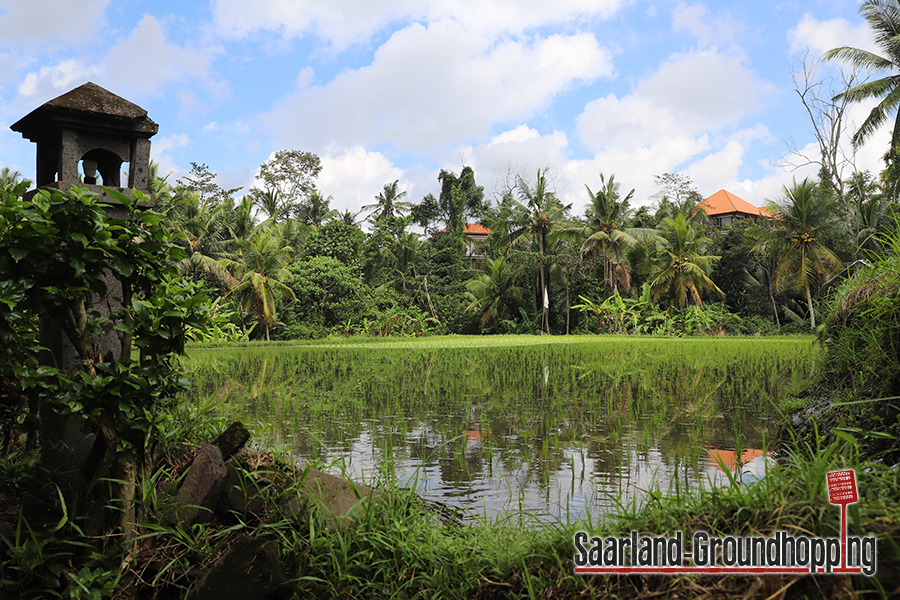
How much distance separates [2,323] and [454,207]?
3151cm

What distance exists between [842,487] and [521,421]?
3686 millimetres

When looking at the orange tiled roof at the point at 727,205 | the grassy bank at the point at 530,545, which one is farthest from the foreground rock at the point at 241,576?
the orange tiled roof at the point at 727,205

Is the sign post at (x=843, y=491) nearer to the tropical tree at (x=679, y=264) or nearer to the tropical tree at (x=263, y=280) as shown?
the tropical tree at (x=263, y=280)

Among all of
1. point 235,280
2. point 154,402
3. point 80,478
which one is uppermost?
point 235,280

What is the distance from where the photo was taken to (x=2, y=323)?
220 cm

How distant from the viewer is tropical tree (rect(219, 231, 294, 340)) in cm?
2009

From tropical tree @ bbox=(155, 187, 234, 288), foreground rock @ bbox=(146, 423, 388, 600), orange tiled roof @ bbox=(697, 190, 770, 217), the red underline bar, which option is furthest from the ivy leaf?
orange tiled roof @ bbox=(697, 190, 770, 217)

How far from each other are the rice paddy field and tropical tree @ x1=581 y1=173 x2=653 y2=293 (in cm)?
1426

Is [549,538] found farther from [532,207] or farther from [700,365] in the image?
[532,207]

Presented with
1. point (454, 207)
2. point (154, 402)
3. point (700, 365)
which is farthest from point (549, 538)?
point (454, 207)

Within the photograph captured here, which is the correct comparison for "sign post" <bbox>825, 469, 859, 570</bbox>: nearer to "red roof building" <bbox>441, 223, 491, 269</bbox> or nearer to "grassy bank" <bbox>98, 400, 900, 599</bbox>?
"grassy bank" <bbox>98, 400, 900, 599</bbox>

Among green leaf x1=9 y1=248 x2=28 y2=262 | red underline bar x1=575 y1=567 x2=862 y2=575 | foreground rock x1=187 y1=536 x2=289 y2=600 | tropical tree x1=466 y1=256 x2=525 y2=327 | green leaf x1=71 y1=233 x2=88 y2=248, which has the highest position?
tropical tree x1=466 y1=256 x2=525 y2=327

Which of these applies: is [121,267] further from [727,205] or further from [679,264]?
[727,205]

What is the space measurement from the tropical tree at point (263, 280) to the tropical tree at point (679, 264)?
51.7 ft
